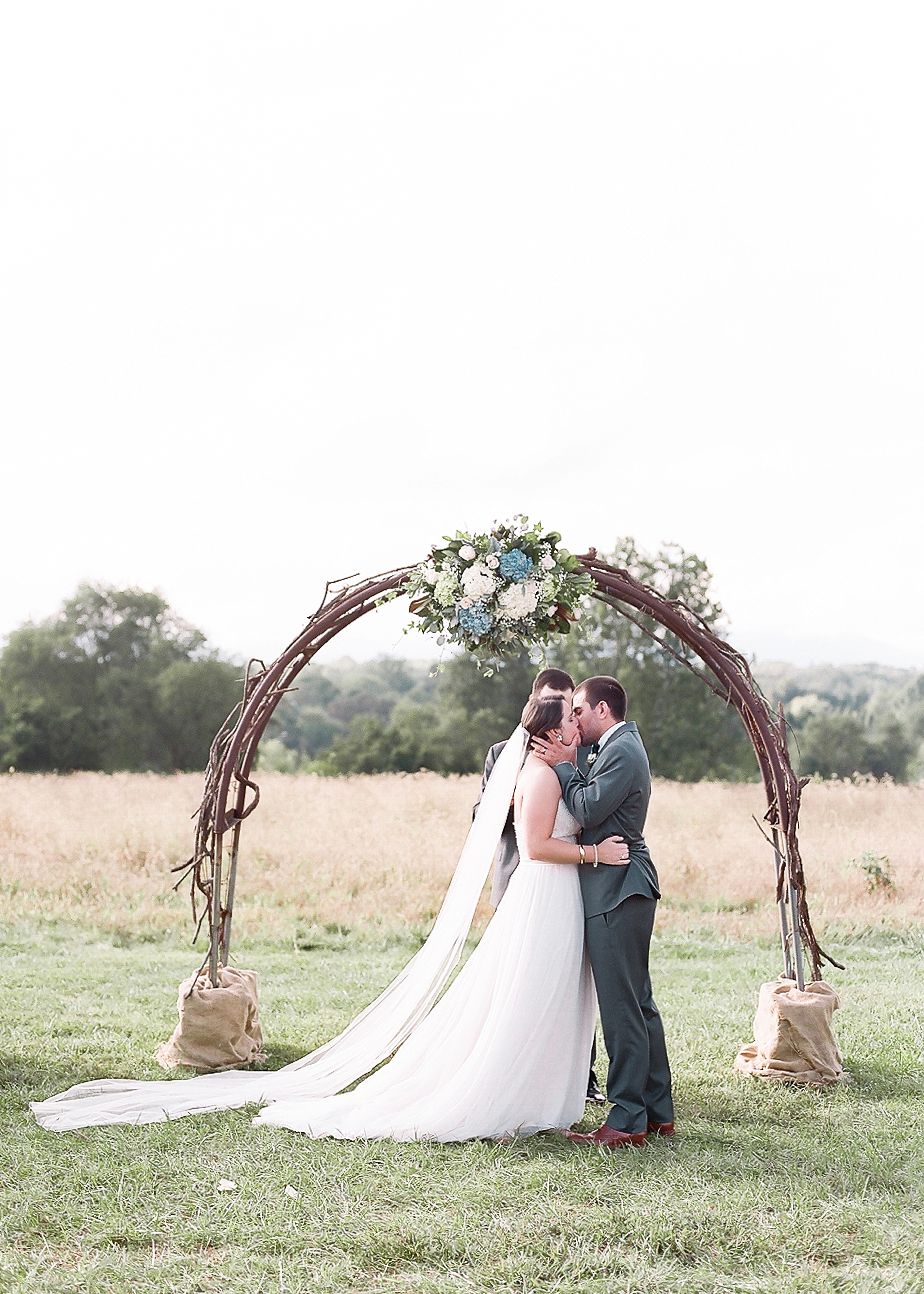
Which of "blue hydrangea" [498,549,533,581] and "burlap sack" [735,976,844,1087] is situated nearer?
"blue hydrangea" [498,549,533,581]

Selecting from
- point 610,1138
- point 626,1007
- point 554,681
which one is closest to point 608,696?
point 554,681

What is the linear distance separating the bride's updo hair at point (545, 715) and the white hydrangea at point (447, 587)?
811mm

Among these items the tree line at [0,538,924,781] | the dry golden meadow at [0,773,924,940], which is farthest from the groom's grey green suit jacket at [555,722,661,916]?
the tree line at [0,538,924,781]

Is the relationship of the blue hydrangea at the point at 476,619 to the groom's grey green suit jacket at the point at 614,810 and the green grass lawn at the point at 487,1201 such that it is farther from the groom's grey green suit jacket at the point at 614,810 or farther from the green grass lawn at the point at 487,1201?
the green grass lawn at the point at 487,1201

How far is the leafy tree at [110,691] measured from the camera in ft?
99.9

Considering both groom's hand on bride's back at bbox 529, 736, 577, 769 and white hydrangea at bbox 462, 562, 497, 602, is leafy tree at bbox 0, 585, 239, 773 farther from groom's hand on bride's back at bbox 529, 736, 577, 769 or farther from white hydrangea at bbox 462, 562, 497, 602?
groom's hand on bride's back at bbox 529, 736, 577, 769

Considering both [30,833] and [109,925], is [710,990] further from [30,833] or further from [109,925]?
[30,833]

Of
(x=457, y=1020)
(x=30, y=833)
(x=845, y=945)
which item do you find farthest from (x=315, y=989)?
(x=30, y=833)

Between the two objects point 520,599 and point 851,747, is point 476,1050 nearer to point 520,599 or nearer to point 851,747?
point 520,599

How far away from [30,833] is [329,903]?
4328 mm

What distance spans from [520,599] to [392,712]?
27942 millimetres

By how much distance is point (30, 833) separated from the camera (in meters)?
13.6

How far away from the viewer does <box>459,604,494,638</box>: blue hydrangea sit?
5.93m

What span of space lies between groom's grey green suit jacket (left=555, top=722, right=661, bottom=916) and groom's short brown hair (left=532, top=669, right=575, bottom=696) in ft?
1.84
